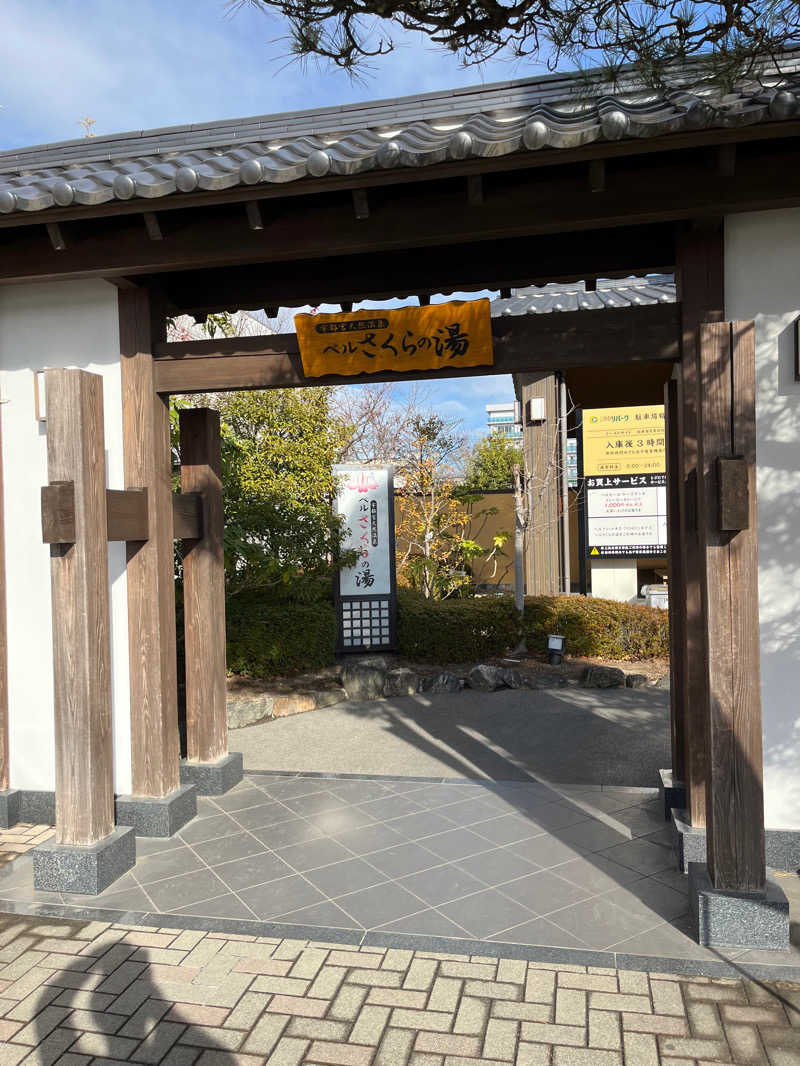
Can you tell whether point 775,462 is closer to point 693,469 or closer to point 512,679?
point 693,469

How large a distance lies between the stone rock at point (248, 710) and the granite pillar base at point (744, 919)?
209 inches

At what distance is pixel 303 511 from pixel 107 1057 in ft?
22.0

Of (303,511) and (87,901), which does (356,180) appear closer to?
(87,901)

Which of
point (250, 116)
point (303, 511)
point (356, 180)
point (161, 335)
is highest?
point (250, 116)

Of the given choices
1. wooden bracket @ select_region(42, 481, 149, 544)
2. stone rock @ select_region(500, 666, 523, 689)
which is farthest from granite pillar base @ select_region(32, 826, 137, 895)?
stone rock @ select_region(500, 666, 523, 689)

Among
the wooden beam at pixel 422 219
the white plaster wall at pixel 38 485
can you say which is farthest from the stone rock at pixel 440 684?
the wooden beam at pixel 422 219

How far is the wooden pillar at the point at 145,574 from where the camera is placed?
4578mm

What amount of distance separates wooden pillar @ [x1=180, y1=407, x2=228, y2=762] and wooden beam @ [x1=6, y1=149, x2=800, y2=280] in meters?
1.30

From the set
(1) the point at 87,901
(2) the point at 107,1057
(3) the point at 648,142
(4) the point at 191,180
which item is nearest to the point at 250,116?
(4) the point at 191,180

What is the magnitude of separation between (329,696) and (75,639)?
4.84m

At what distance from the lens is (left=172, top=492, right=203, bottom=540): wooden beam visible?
5.02m

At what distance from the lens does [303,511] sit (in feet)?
29.7

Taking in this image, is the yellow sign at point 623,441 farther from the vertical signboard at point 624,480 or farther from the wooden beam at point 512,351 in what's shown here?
the wooden beam at point 512,351

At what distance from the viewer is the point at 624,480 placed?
12.8 meters
